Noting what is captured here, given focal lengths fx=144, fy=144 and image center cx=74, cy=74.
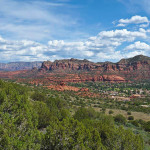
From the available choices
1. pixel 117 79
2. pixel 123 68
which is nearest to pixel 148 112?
pixel 117 79

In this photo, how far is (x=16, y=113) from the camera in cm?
1155

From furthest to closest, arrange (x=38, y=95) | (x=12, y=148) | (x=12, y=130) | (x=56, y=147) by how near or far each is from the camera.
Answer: (x=38, y=95), (x=56, y=147), (x=12, y=130), (x=12, y=148)

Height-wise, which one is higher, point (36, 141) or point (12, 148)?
point (12, 148)

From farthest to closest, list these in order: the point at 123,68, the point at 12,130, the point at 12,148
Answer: the point at 123,68
the point at 12,130
the point at 12,148

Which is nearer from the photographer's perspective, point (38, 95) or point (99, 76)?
point (38, 95)

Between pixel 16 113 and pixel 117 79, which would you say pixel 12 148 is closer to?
pixel 16 113

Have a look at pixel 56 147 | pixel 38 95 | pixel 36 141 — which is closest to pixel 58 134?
pixel 56 147

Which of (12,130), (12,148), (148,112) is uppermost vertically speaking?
(12,130)

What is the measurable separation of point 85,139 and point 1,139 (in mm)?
5630

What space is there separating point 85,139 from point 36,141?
142 inches

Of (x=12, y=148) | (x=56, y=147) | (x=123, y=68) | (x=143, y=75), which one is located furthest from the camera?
(x=123, y=68)

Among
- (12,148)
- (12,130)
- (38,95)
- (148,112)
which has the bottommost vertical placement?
(148,112)

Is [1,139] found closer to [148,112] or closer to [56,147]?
Answer: [56,147]

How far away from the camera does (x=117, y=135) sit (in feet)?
39.6
